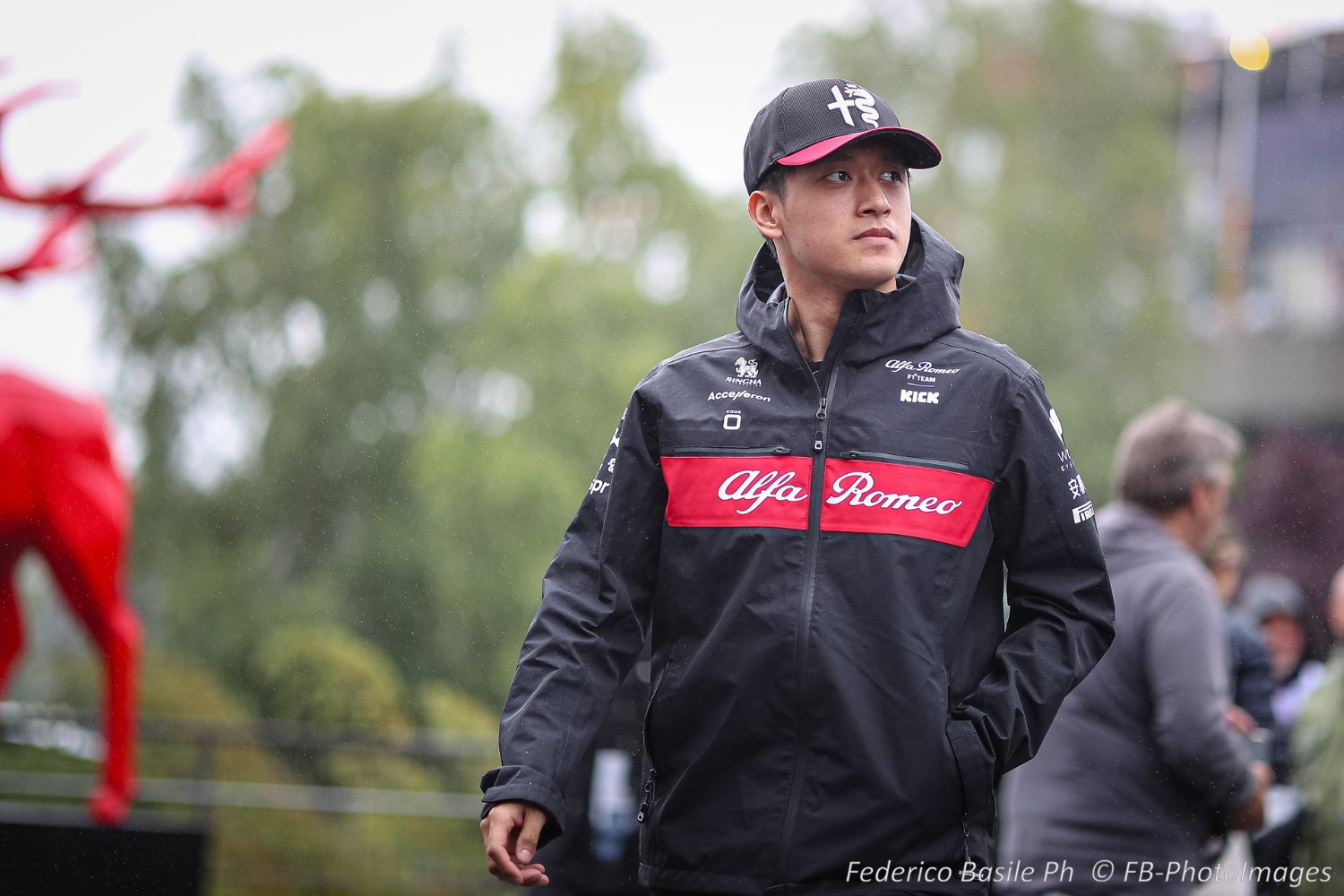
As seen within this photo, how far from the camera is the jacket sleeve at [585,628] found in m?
1.80

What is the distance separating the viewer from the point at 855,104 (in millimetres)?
1953

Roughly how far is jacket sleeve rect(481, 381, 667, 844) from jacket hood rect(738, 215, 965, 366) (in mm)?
206

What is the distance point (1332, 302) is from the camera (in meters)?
24.2

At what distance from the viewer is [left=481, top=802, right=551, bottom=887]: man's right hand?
5.65 feet

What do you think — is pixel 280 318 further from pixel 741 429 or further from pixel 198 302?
pixel 741 429

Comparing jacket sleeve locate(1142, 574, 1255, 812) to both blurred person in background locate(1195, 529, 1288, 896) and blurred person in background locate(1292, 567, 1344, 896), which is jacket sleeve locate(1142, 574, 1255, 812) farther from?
blurred person in background locate(1292, 567, 1344, 896)

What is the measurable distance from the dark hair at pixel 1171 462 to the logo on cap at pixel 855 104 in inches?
47.0

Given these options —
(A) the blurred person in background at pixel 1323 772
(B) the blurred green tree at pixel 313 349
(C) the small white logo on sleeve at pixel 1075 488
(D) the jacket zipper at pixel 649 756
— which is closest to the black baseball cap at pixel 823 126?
(C) the small white logo on sleeve at pixel 1075 488

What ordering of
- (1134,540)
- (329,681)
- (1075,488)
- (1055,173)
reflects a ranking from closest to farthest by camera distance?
(1075,488) → (1134,540) → (329,681) → (1055,173)

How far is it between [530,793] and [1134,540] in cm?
154

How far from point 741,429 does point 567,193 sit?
11.7 metres

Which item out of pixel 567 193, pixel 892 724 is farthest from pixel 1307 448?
pixel 892 724

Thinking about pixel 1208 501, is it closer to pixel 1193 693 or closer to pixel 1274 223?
pixel 1193 693

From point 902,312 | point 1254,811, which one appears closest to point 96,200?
point 902,312
